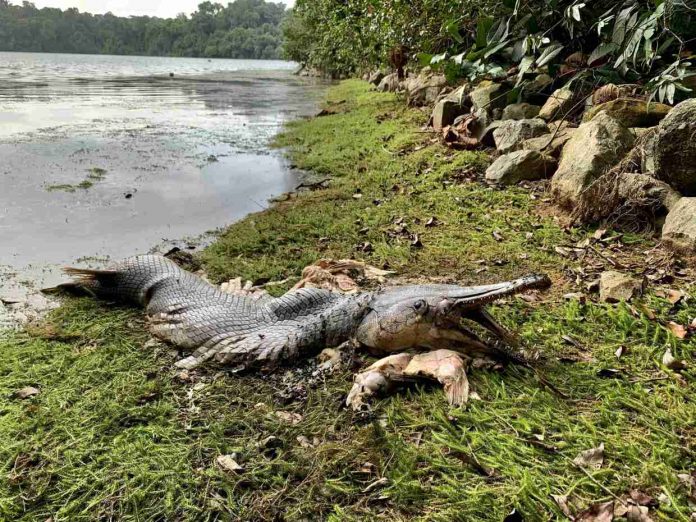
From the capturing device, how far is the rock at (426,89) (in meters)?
11.9

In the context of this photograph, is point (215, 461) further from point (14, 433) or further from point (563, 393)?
point (563, 393)

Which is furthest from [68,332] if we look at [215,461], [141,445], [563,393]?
[563,393]

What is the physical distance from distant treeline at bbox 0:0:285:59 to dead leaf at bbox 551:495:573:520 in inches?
4109

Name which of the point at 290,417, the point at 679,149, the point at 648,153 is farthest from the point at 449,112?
the point at 290,417

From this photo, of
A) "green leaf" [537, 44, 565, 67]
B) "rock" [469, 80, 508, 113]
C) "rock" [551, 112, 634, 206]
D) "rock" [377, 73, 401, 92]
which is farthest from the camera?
"rock" [377, 73, 401, 92]

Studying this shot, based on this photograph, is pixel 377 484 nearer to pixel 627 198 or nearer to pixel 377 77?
pixel 627 198

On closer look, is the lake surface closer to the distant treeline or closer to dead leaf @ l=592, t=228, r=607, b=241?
dead leaf @ l=592, t=228, r=607, b=241

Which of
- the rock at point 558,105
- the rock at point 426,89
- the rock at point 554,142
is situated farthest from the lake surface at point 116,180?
the rock at point 558,105

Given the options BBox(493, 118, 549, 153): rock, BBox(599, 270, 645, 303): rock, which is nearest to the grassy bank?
BBox(599, 270, 645, 303): rock

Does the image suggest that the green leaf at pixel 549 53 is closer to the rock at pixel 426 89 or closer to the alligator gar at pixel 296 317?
the alligator gar at pixel 296 317

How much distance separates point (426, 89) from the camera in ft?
40.4

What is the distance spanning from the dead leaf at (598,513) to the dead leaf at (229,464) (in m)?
1.45

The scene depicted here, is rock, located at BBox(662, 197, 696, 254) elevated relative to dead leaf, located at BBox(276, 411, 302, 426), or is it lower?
elevated

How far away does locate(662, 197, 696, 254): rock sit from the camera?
145 inches
